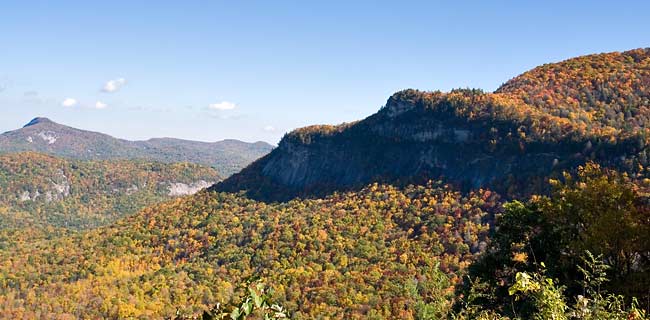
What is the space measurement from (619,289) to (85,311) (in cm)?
10608

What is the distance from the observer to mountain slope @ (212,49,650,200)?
9144 cm

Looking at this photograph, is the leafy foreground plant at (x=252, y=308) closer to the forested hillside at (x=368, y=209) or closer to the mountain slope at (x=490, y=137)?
the forested hillside at (x=368, y=209)

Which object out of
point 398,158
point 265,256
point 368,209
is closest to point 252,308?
point 265,256

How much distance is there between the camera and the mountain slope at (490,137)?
9144 cm

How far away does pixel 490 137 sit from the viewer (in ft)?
361

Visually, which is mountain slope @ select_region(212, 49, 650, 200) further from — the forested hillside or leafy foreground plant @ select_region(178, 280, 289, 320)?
leafy foreground plant @ select_region(178, 280, 289, 320)

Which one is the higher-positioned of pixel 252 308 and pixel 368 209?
pixel 252 308

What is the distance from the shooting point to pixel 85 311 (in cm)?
9894

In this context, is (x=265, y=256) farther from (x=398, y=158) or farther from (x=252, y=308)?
(x=252, y=308)

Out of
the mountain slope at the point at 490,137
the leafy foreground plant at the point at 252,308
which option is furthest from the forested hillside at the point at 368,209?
the leafy foreground plant at the point at 252,308

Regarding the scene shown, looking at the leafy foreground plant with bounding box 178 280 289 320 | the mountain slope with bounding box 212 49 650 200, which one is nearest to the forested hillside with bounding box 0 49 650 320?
the mountain slope with bounding box 212 49 650 200

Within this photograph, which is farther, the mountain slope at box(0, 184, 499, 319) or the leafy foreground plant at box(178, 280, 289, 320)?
the mountain slope at box(0, 184, 499, 319)

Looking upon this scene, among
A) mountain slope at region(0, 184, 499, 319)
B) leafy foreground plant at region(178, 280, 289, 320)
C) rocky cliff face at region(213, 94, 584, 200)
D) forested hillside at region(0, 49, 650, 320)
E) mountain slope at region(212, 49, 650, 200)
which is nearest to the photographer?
leafy foreground plant at region(178, 280, 289, 320)

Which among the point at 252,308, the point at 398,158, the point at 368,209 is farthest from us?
the point at 398,158
